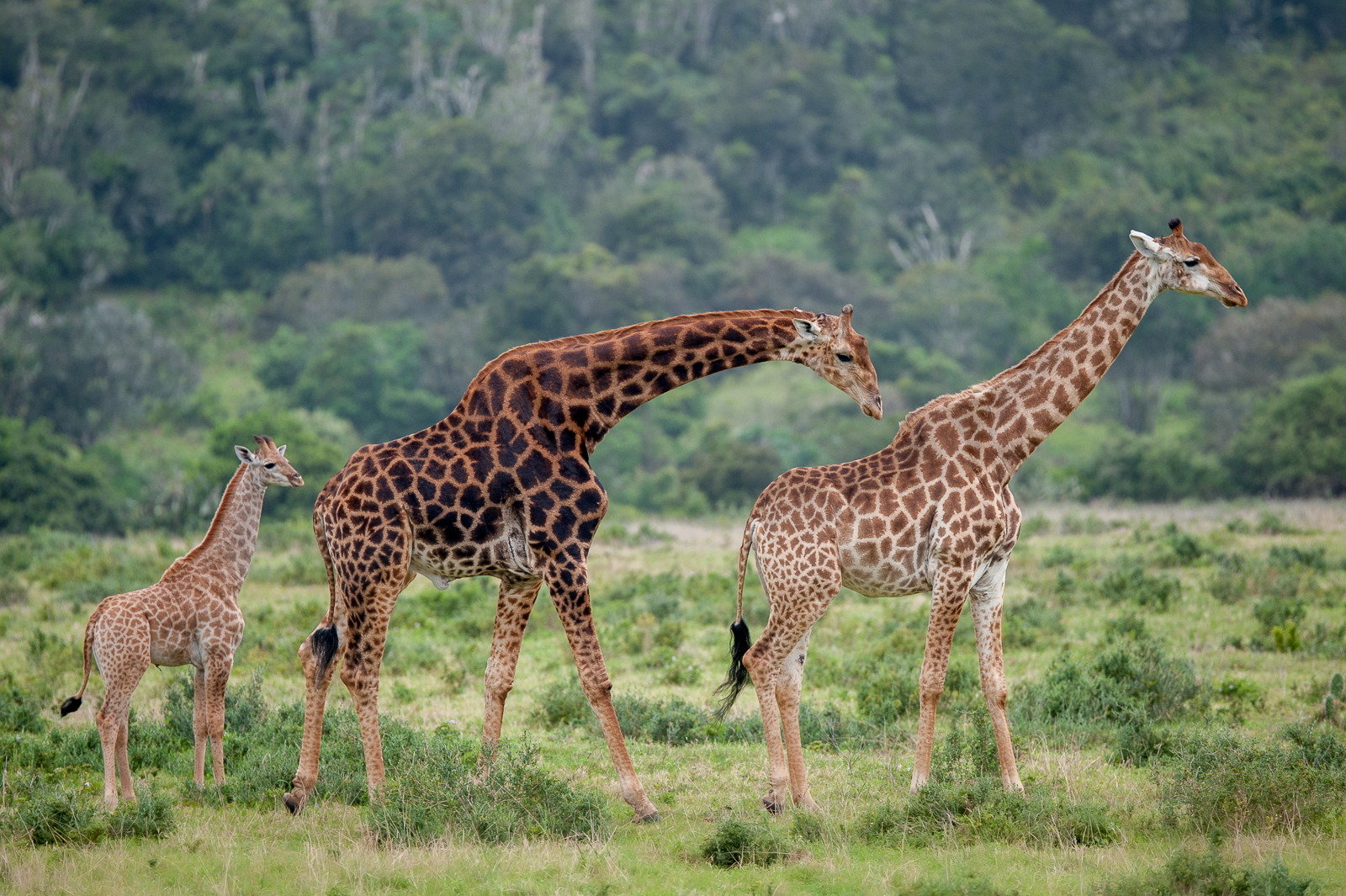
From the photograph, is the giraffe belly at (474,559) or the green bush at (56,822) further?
the giraffe belly at (474,559)

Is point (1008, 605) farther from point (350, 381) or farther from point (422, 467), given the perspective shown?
point (350, 381)

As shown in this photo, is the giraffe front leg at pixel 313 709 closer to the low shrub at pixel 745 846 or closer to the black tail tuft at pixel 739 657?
the black tail tuft at pixel 739 657

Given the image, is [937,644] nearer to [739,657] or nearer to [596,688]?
[739,657]

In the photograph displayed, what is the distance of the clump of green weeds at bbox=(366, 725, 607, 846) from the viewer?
754 cm

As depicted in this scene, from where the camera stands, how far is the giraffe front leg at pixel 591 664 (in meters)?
7.95

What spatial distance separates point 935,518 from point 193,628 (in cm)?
513

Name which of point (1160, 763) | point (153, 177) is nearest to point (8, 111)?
point (153, 177)

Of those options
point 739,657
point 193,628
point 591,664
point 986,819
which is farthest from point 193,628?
point 986,819

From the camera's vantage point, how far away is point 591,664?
801 centimetres

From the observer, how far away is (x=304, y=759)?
8219 mm

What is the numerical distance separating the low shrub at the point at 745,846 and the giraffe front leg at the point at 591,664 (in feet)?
2.36

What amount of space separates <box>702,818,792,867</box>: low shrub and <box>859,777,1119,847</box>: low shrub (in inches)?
25.7

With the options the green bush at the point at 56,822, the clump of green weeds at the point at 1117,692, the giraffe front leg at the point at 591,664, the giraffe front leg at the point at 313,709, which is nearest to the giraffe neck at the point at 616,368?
the giraffe front leg at the point at 591,664

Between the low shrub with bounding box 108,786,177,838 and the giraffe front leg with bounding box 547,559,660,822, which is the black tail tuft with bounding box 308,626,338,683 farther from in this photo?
the giraffe front leg with bounding box 547,559,660,822
